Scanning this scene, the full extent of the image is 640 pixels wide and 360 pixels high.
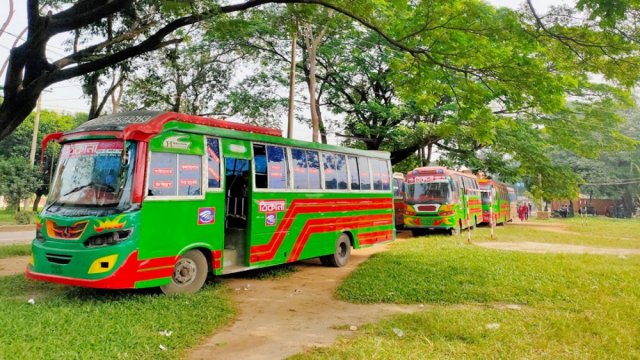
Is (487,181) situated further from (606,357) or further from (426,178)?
(606,357)

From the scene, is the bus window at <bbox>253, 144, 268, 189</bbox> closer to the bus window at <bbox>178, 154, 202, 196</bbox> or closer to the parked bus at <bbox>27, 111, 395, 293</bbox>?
the parked bus at <bbox>27, 111, 395, 293</bbox>

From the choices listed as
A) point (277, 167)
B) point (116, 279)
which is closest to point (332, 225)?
point (277, 167)

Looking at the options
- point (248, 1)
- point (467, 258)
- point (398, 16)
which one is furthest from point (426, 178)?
point (248, 1)

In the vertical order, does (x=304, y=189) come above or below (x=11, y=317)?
above

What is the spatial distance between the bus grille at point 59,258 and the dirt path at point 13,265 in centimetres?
359

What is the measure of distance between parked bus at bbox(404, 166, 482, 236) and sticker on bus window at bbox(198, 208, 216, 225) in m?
13.3

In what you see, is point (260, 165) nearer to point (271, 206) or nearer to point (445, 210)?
point (271, 206)

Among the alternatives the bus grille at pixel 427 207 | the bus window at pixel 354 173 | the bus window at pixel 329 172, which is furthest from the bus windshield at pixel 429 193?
the bus window at pixel 329 172

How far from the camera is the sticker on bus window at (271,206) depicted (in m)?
8.59

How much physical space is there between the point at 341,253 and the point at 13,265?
25.7 ft

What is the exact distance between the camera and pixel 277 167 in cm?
906

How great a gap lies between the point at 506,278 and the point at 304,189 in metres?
4.52

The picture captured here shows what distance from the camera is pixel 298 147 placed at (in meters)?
9.61

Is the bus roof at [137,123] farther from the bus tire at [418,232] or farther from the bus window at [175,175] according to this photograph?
the bus tire at [418,232]
